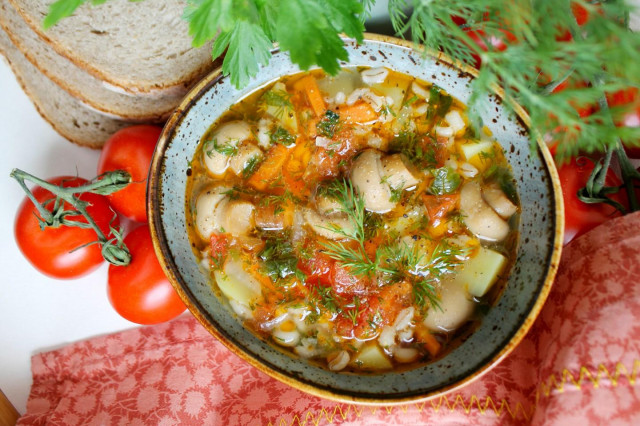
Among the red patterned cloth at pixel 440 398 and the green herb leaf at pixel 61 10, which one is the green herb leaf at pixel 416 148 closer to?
the red patterned cloth at pixel 440 398

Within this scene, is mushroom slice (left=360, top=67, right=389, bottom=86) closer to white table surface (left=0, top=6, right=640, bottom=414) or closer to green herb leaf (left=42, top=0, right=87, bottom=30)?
green herb leaf (left=42, top=0, right=87, bottom=30)

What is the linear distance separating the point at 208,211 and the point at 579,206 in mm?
1557

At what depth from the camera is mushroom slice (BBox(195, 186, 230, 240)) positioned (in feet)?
6.77

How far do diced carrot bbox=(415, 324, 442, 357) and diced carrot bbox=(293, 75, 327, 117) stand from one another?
96cm

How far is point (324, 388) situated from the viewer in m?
1.85

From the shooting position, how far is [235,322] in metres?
2.04

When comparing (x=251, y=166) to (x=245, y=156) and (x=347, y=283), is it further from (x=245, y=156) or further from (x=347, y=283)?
(x=347, y=283)

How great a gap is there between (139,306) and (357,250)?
3.22ft

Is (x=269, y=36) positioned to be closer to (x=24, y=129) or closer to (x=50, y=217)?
(x=50, y=217)

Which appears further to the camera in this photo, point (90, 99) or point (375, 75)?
point (90, 99)

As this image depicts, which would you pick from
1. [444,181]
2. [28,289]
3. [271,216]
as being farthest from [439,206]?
[28,289]

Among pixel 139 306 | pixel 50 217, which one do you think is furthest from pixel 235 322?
pixel 50 217

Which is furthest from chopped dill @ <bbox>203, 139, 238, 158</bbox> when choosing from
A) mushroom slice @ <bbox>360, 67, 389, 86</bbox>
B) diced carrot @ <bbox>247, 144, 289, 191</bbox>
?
mushroom slice @ <bbox>360, 67, 389, 86</bbox>

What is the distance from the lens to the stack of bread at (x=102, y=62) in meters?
1.88
